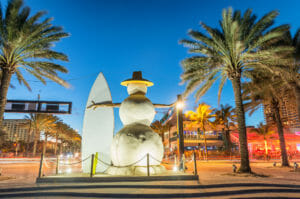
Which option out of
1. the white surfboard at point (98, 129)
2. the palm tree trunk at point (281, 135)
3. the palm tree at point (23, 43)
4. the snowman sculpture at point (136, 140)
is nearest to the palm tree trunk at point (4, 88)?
the palm tree at point (23, 43)

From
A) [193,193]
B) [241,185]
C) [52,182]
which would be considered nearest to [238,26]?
[241,185]

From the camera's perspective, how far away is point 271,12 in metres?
9.99

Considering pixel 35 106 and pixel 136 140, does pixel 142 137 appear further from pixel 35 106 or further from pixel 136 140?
pixel 35 106

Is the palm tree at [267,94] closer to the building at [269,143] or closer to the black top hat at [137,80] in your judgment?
the black top hat at [137,80]

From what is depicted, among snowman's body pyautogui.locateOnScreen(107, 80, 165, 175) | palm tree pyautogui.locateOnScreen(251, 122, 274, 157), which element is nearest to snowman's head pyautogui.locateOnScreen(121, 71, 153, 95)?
snowman's body pyautogui.locateOnScreen(107, 80, 165, 175)

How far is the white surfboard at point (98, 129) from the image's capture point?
9.44 m

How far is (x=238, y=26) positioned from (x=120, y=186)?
9019 millimetres

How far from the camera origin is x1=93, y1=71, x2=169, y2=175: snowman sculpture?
8.19m

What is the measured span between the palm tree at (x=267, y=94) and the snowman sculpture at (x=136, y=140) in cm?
703

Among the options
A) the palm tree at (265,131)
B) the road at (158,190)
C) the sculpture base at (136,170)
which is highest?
the palm tree at (265,131)

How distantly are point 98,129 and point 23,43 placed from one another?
5.60 metres

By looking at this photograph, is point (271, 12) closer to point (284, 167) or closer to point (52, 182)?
point (284, 167)

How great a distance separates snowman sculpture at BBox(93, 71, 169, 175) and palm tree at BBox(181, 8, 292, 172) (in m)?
3.72

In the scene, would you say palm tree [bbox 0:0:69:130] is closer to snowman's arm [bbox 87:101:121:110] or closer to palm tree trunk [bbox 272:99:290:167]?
snowman's arm [bbox 87:101:121:110]
